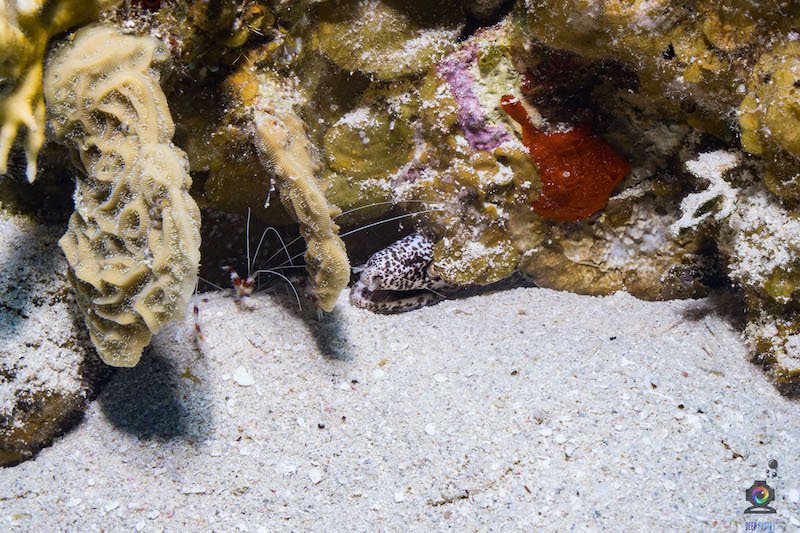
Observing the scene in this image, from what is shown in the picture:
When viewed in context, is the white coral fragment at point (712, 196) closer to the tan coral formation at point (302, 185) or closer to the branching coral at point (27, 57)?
the tan coral formation at point (302, 185)

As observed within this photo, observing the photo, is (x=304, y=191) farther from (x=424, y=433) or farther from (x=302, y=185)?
(x=424, y=433)

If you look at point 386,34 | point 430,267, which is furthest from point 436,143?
point 430,267

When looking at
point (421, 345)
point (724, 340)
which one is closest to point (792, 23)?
point (724, 340)

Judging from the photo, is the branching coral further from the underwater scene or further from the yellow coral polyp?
the yellow coral polyp

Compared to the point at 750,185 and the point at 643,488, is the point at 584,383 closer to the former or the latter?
the point at 643,488

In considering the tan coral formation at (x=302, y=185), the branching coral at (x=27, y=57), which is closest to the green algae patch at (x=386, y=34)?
the tan coral formation at (x=302, y=185)

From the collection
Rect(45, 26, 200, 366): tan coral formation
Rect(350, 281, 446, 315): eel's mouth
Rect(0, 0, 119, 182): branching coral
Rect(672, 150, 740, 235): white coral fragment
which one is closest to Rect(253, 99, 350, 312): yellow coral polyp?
Rect(45, 26, 200, 366): tan coral formation
